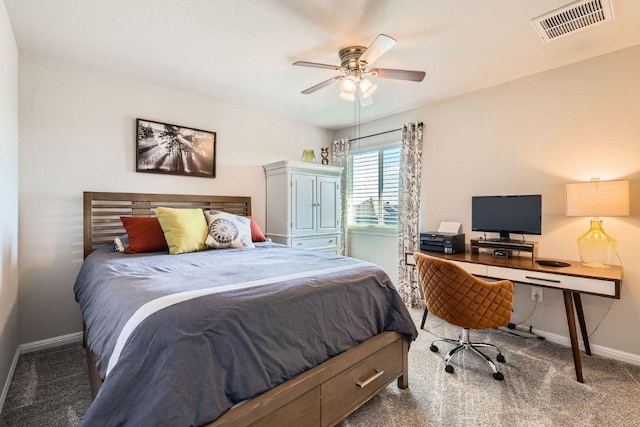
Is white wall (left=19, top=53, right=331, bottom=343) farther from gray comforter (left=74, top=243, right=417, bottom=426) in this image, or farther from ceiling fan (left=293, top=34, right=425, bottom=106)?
ceiling fan (left=293, top=34, right=425, bottom=106)

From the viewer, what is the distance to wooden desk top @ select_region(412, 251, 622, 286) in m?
2.04

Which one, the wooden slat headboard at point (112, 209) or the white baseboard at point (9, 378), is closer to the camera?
the white baseboard at point (9, 378)

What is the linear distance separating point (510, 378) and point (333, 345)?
1.50 m

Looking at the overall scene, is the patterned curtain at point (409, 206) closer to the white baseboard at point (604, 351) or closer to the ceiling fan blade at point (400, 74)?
the white baseboard at point (604, 351)

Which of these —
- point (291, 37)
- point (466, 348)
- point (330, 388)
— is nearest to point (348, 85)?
point (291, 37)

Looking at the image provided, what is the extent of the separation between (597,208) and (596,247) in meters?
0.40

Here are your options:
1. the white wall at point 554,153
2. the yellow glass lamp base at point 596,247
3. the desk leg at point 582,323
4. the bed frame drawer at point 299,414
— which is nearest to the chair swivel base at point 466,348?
the desk leg at point 582,323

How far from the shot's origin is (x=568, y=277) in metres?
2.10

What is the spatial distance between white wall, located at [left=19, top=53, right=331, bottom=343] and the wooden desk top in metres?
3.12

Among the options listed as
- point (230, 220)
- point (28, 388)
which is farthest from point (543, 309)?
point (28, 388)

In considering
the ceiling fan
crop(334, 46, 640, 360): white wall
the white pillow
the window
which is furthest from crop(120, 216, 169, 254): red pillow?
the window

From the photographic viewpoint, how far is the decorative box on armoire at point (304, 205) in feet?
12.3

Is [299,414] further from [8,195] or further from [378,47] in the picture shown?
[8,195]

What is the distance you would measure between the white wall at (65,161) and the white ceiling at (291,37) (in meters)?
0.21
